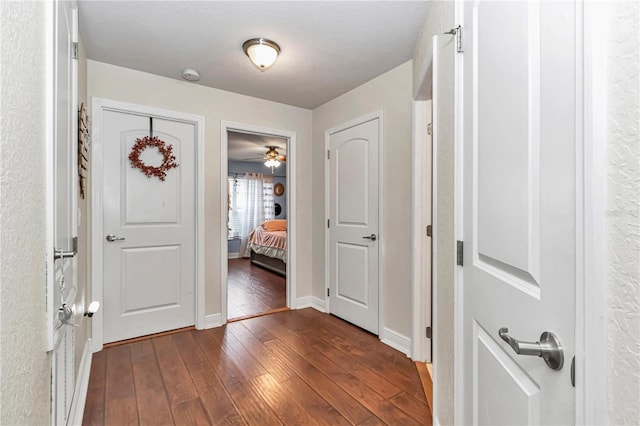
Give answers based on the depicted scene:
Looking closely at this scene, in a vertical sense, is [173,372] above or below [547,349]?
below

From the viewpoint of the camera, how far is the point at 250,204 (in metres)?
7.73

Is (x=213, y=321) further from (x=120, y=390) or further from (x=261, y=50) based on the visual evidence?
(x=261, y=50)

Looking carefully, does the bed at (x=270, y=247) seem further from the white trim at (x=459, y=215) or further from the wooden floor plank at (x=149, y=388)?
the white trim at (x=459, y=215)

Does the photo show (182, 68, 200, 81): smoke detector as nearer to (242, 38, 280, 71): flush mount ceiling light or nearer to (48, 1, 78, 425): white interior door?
(242, 38, 280, 71): flush mount ceiling light

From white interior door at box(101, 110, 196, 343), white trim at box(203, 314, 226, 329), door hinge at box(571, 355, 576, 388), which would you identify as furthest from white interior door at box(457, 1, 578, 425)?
white interior door at box(101, 110, 196, 343)

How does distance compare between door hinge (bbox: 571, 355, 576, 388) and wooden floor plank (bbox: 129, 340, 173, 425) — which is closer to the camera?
door hinge (bbox: 571, 355, 576, 388)

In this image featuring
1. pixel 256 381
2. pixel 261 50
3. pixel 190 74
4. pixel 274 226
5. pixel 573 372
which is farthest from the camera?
pixel 274 226

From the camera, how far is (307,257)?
12.1 feet

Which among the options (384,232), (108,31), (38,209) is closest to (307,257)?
(384,232)

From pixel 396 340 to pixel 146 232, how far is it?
7.85 ft

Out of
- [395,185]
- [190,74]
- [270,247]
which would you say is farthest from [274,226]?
[395,185]

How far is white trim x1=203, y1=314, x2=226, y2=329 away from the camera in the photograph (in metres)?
3.03

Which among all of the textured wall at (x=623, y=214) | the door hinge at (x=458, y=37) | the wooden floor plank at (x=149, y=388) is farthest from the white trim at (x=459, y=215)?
the wooden floor plank at (x=149, y=388)

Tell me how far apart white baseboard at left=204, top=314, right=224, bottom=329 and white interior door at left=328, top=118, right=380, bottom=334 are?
1.16 m
